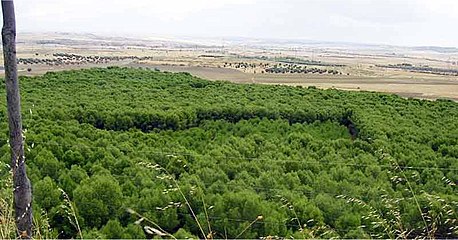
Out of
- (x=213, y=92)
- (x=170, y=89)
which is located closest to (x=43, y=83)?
(x=170, y=89)

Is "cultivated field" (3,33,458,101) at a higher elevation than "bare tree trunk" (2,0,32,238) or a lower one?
lower

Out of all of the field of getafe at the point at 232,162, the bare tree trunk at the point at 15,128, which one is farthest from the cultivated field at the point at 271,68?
the bare tree trunk at the point at 15,128

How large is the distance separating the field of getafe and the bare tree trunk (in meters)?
0.18

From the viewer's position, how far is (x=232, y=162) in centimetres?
1117

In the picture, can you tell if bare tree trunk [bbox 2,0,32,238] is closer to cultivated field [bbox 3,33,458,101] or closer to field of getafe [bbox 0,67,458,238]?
field of getafe [bbox 0,67,458,238]

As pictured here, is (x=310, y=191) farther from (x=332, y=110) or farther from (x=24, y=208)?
(x=332, y=110)

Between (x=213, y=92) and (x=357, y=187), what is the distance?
1547cm

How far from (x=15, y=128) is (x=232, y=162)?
7839mm

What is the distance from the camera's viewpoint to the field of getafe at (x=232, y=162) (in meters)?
6.57

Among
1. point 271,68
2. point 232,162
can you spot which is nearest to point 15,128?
point 232,162

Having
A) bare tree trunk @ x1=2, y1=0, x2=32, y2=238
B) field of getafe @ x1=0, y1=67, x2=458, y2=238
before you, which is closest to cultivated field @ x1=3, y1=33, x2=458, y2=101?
field of getafe @ x1=0, y1=67, x2=458, y2=238

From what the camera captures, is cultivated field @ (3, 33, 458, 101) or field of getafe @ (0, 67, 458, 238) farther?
cultivated field @ (3, 33, 458, 101)

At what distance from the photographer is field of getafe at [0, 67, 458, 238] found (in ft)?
21.5

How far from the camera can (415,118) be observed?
59.8 feet
